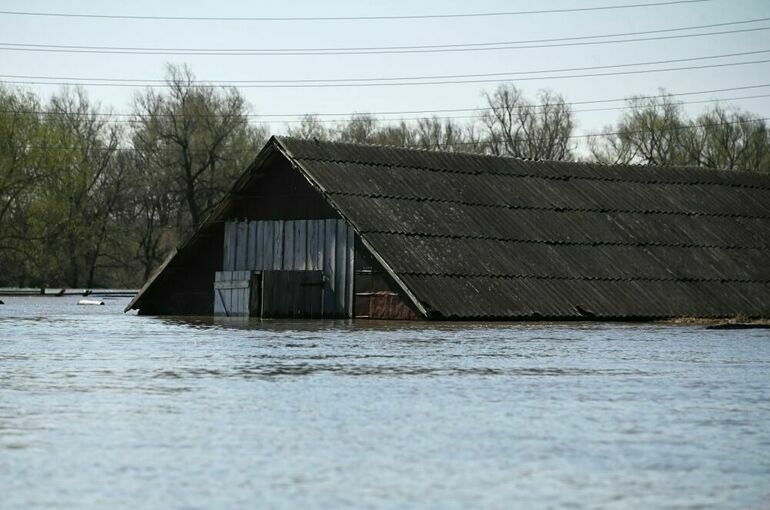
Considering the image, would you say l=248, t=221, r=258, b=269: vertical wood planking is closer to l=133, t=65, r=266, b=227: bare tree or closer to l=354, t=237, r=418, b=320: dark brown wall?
l=354, t=237, r=418, b=320: dark brown wall

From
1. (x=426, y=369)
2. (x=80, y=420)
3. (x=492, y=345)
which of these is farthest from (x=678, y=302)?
(x=80, y=420)

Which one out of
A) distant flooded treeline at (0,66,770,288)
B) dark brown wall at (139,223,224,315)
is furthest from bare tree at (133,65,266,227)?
dark brown wall at (139,223,224,315)

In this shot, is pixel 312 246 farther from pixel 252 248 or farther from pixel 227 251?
pixel 227 251

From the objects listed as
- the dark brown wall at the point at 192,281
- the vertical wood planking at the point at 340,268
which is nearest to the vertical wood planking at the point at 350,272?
the vertical wood planking at the point at 340,268

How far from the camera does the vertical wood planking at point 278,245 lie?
131ft

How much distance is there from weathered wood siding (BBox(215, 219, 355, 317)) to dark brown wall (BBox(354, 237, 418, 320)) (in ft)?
0.95

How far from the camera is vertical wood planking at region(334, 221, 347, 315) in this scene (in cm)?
3819

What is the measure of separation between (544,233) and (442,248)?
4.57 metres

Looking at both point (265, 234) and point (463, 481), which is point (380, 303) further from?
point (463, 481)

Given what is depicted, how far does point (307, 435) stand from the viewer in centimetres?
1159

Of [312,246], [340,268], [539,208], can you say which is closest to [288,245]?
[312,246]

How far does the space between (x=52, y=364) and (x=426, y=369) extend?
17.0 feet

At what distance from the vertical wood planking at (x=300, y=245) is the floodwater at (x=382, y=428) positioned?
52.4 ft

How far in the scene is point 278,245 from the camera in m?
40.1
